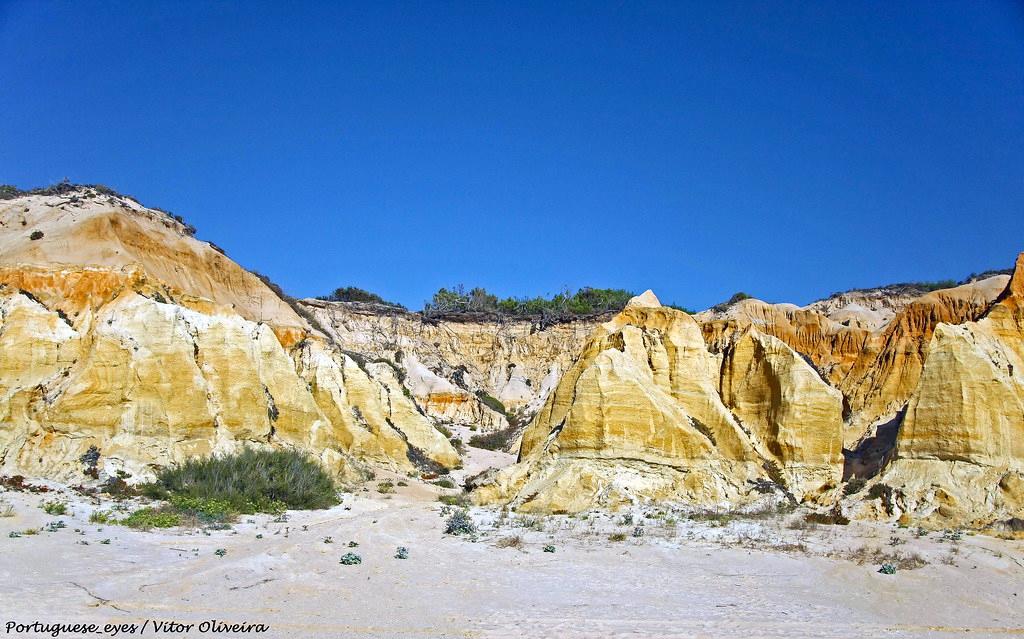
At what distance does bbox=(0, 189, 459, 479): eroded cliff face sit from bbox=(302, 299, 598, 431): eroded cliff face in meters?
26.1

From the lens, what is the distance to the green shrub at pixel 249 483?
20562 millimetres

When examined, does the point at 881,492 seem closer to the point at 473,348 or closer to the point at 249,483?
the point at 249,483

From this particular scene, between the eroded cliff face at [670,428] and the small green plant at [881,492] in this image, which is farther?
the eroded cliff face at [670,428]

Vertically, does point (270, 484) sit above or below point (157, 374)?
below

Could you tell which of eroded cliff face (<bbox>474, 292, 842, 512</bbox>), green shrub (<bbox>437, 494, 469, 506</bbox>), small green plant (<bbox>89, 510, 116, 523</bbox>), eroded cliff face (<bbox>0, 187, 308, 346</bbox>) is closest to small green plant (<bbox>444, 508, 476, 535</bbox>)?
eroded cliff face (<bbox>474, 292, 842, 512</bbox>)

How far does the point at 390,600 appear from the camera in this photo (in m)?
11.5

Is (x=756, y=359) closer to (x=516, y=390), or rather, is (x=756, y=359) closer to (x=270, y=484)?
(x=270, y=484)

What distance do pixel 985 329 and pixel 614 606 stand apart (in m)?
16.9

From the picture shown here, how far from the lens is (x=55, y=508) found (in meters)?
17.7

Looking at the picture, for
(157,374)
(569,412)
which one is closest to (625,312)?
(569,412)

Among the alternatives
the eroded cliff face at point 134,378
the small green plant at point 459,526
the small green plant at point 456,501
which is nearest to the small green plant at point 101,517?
the eroded cliff face at point 134,378

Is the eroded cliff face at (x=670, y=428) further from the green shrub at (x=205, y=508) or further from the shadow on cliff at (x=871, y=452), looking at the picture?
the green shrub at (x=205, y=508)

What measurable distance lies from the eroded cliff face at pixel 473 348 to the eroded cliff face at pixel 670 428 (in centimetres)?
3218

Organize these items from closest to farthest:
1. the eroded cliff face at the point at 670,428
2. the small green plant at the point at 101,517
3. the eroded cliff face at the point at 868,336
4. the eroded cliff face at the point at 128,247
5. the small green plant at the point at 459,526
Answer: the small green plant at the point at 101,517 < the small green plant at the point at 459,526 < the eroded cliff face at the point at 670,428 < the eroded cliff face at the point at 868,336 < the eroded cliff face at the point at 128,247
